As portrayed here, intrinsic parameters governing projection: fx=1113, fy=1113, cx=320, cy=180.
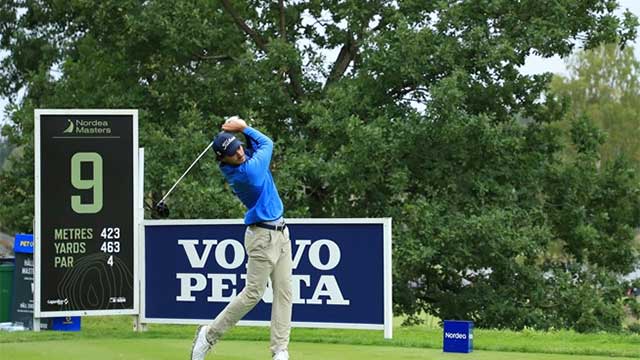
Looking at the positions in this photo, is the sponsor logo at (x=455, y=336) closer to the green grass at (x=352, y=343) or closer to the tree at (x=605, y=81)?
the green grass at (x=352, y=343)

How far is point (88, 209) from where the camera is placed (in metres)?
10.7

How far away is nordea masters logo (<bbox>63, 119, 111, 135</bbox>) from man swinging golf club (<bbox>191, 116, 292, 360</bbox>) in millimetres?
3369

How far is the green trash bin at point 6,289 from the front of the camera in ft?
44.8

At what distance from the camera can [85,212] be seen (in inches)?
422

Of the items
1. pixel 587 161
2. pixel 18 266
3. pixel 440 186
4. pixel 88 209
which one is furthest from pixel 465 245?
pixel 88 209

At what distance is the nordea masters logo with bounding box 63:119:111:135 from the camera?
10602 mm

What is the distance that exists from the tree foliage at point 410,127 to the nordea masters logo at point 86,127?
26.7ft

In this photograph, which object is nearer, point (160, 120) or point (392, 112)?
point (392, 112)

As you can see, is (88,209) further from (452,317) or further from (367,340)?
(452,317)

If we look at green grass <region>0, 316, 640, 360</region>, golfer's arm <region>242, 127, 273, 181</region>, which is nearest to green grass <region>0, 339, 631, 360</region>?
green grass <region>0, 316, 640, 360</region>

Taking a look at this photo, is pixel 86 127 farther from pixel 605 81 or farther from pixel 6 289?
pixel 605 81

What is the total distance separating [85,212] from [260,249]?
3.69 m

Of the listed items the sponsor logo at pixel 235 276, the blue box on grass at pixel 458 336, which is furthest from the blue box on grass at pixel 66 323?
the blue box on grass at pixel 458 336

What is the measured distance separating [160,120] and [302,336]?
1319cm
